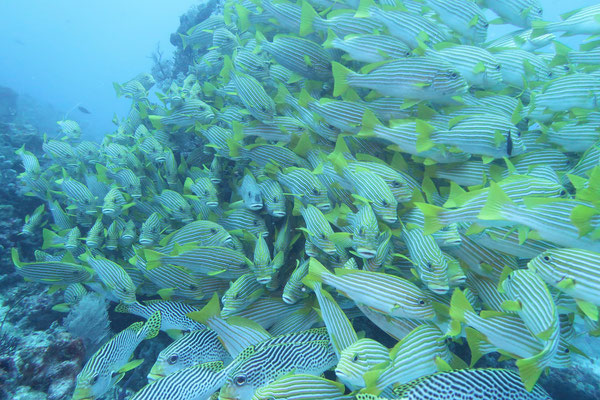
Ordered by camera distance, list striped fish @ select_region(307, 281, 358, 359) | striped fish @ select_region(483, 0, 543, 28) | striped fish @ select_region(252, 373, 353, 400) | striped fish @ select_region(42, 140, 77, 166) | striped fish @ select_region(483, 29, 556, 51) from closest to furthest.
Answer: striped fish @ select_region(252, 373, 353, 400)
striped fish @ select_region(307, 281, 358, 359)
striped fish @ select_region(483, 0, 543, 28)
striped fish @ select_region(483, 29, 556, 51)
striped fish @ select_region(42, 140, 77, 166)

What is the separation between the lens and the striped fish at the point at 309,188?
3273 mm

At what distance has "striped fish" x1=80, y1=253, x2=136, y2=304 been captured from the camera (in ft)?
11.0

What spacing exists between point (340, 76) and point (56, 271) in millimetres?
4303

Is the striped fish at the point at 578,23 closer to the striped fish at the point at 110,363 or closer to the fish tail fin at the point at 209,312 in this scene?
the fish tail fin at the point at 209,312

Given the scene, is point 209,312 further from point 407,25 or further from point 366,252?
point 407,25

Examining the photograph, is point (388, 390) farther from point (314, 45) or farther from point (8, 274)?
point (8, 274)

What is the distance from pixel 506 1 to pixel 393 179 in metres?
3.18

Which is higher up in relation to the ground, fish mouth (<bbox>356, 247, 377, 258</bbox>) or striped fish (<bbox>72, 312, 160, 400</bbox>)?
fish mouth (<bbox>356, 247, 377, 258</bbox>)

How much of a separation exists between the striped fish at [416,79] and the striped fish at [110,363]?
11.2ft

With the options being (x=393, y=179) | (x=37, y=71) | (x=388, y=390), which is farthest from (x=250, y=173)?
(x=37, y=71)

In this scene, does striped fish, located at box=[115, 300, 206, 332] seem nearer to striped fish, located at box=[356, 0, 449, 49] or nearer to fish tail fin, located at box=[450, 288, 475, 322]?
fish tail fin, located at box=[450, 288, 475, 322]

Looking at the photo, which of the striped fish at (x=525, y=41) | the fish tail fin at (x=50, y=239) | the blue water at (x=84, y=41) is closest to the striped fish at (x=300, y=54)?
the striped fish at (x=525, y=41)

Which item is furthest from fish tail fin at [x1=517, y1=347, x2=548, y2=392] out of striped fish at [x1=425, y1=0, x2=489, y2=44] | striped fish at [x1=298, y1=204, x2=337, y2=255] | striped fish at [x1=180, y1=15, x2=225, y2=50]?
striped fish at [x1=180, y1=15, x2=225, y2=50]

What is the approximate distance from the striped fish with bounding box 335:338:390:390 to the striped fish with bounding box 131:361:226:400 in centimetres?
104
